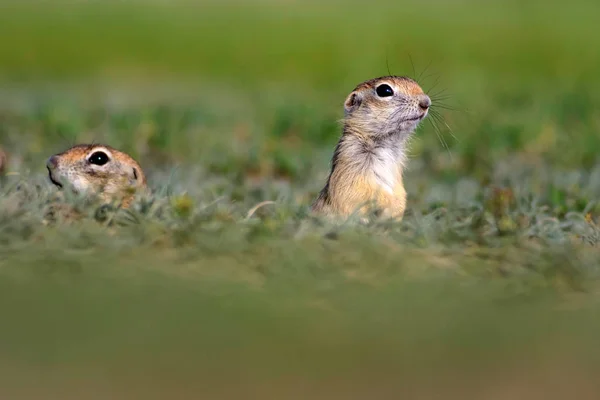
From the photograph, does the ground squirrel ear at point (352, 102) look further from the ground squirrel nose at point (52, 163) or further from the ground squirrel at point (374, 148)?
the ground squirrel nose at point (52, 163)

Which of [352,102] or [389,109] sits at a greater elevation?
[352,102]

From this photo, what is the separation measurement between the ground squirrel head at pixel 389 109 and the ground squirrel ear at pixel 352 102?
23 millimetres

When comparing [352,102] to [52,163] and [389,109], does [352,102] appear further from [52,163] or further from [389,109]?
[52,163]

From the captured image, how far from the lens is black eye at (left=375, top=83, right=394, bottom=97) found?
20.2 ft

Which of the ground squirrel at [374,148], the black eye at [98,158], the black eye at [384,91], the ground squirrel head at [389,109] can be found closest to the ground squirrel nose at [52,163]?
the black eye at [98,158]

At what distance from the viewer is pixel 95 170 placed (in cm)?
606

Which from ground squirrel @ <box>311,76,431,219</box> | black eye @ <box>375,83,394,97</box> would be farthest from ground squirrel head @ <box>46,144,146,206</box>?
black eye @ <box>375,83,394,97</box>

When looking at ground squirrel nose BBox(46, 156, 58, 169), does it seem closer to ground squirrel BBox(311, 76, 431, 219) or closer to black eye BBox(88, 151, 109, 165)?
black eye BBox(88, 151, 109, 165)

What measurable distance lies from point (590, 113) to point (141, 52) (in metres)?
7.50

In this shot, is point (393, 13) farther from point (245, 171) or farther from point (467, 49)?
point (245, 171)

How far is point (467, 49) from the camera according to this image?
16219 millimetres

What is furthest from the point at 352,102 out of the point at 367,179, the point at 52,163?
the point at 52,163

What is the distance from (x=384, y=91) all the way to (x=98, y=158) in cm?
A: 178

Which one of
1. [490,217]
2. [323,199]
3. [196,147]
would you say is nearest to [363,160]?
[323,199]
